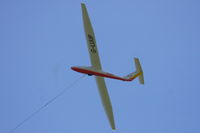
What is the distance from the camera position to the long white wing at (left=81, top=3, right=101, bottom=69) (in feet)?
106

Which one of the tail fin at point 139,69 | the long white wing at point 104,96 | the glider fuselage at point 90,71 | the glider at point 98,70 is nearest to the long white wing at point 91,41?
→ the glider at point 98,70

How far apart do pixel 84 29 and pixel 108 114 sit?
10394 mm

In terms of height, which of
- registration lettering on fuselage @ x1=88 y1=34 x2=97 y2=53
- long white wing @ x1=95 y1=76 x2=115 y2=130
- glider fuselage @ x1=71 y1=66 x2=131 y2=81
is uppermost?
registration lettering on fuselage @ x1=88 y1=34 x2=97 y2=53

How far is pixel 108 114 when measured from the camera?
3503cm

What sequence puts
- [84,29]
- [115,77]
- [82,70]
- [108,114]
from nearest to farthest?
[82,70], [115,77], [84,29], [108,114]

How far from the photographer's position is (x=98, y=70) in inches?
1205

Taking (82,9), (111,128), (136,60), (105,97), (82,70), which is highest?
(82,9)

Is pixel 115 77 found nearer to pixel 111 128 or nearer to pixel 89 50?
pixel 89 50

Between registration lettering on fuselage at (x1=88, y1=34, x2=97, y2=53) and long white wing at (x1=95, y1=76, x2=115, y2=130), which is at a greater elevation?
registration lettering on fuselage at (x1=88, y1=34, x2=97, y2=53)

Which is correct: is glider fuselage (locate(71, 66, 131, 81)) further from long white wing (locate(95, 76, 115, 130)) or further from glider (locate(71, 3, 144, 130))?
long white wing (locate(95, 76, 115, 130))

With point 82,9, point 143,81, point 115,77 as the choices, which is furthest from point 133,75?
point 82,9

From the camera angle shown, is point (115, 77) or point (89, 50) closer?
point (115, 77)

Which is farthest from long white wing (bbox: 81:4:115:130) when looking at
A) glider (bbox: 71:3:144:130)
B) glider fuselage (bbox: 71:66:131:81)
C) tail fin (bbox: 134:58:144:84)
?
tail fin (bbox: 134:58:144:84)

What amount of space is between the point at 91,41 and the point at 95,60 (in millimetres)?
2176
